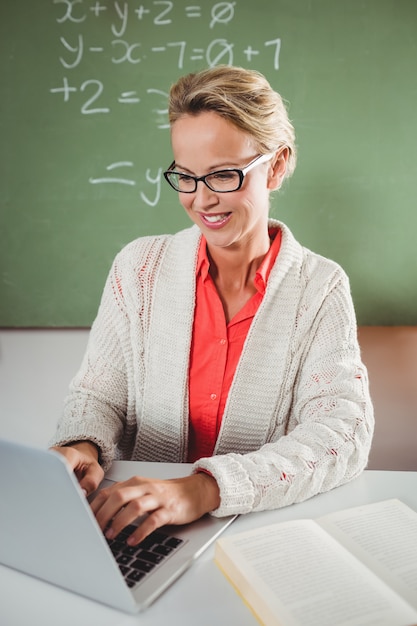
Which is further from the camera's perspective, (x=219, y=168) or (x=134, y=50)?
(x=134, y=50)

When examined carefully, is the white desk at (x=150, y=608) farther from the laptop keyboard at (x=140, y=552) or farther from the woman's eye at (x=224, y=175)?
the woman's eye at (x=224, y=175)

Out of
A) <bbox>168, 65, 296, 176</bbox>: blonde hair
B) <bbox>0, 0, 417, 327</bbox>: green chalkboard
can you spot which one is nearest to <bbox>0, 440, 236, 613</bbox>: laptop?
<bbox>168, 65, 296, 176</bbox>: blonde hair

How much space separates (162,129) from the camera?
199 cm

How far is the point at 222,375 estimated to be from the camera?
136 centimetres

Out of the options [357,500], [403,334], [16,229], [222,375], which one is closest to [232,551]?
[357,500]

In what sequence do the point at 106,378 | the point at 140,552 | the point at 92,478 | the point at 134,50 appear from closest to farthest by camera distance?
1. the point at 140,552
2. the point at 92,478
3. the point at 106,378
4. the point at 134,50

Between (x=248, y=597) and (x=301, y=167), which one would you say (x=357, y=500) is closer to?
(x=248, y=597)

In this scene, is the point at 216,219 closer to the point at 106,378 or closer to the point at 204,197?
the point at 204,197

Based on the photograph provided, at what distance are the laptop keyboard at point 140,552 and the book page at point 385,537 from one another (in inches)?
9.2

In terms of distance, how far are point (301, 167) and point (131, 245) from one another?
746 mm

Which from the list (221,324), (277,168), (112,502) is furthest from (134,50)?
(112,502)

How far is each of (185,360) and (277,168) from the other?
18.9 inches

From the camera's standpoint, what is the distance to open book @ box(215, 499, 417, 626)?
0.68m

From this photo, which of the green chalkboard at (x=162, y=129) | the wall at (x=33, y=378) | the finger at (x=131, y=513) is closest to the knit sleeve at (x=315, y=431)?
the finger at (x=131, y=513)
